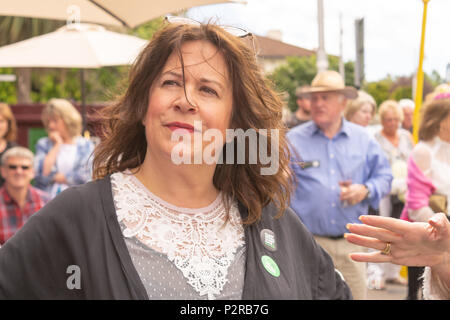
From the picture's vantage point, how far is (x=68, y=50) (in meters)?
7.06

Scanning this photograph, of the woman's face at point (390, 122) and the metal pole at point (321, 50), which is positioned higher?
the metal pole at point (321, 50)

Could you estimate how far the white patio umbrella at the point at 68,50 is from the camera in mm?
6945

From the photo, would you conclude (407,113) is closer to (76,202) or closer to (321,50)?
(321,50)

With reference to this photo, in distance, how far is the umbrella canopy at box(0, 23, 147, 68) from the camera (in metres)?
6.95

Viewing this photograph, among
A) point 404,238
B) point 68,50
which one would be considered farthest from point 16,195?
point 404,238

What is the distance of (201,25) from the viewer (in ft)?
7.11

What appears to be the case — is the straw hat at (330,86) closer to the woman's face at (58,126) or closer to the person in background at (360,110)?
the person in background at (360,110)

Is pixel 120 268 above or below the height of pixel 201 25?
below

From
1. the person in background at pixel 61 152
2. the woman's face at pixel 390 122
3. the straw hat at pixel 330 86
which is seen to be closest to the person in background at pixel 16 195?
the person in background at pixel 61 152

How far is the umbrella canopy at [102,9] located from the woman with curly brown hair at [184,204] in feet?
7.01

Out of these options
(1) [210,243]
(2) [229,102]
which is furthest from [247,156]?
(1) [210,243]

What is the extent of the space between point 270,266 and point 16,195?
3.47 meters
